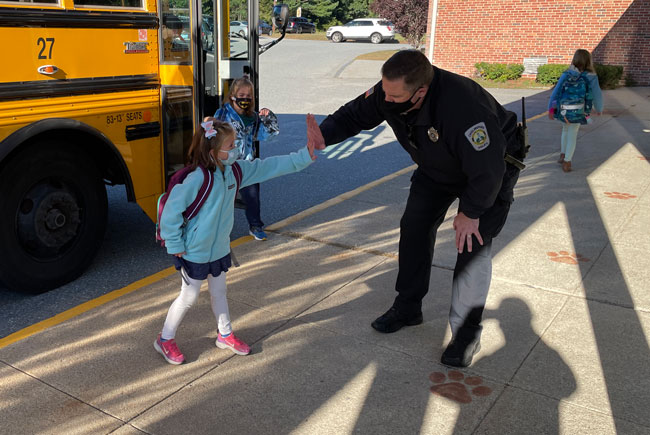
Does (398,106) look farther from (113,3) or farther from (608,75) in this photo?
(608,75)

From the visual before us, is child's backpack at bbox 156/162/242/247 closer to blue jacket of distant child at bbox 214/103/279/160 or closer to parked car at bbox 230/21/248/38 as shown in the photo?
blue jacket of distant child at bbox 214/103/279/160

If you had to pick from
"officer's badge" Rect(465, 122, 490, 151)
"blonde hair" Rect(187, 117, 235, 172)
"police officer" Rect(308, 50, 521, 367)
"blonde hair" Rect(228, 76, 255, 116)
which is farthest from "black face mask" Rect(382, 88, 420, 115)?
"blonde hair" Rect(228, 76, 255, 116)

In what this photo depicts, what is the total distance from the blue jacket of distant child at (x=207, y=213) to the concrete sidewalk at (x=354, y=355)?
2.21 feet

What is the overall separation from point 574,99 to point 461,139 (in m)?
5.36

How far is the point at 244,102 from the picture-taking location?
16.0 feet

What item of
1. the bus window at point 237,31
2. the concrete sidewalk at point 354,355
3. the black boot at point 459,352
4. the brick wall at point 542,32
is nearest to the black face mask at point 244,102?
the bus window at point 237,31

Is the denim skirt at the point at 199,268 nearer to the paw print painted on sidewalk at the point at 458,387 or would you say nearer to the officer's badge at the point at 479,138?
the paw print painted on sidewalk at the point at 458,387

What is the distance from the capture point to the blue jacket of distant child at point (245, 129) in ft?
15.9

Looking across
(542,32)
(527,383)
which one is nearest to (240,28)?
(527,383)

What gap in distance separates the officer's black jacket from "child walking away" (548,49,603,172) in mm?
4799

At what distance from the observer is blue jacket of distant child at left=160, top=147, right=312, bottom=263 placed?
3.05 m

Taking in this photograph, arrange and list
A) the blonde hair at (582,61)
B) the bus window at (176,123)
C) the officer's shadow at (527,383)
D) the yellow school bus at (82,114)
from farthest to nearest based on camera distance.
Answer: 1. the blonde hair at (582,61)
2. the bus window at (176,123)
3. the yellow school bus at (82,114)
4. the officer's shadow at (527,383)

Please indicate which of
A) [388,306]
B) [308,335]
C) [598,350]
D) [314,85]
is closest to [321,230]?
[388,306]

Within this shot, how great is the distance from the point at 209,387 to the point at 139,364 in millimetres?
466
